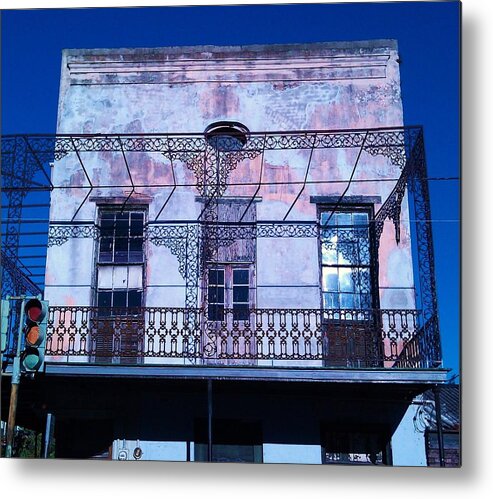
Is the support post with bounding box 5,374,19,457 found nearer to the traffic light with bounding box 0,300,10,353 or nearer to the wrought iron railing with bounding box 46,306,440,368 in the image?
the traffic light with bounding box 0,300,10,353

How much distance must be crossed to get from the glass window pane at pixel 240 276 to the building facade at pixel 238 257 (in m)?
0.01

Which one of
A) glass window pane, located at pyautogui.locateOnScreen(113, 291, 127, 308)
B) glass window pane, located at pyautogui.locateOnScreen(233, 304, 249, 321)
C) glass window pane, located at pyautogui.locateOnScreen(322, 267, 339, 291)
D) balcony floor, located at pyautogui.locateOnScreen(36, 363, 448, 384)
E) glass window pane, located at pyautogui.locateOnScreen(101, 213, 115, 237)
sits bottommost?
balcony floor, located at pyautogui.locateOnScreen(36, 363, 448, 384)

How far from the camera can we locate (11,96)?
6.18 metres

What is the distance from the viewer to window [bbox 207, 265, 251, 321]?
6.72 metres

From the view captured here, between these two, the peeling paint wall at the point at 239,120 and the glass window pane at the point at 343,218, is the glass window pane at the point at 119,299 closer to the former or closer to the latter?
the peeling paint wall at the point at 239,120

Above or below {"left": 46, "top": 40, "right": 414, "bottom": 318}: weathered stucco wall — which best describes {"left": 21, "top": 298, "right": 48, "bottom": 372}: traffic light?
below

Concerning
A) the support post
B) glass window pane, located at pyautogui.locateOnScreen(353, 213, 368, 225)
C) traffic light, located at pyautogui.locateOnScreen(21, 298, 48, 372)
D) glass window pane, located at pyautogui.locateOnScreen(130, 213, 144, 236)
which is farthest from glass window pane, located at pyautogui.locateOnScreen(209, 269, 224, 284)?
the support post

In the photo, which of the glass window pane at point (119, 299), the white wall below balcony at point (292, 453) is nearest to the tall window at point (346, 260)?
the white wall below balcony at point (292, 453)

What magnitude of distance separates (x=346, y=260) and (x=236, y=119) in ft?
4.75

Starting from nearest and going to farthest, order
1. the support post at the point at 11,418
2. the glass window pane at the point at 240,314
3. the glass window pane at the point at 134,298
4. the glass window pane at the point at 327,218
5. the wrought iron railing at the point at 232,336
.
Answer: the support post at the point at 11,418
the wrought iron railing at the point at 232,336
the glass window pane at the point at 240,314
the glass window pane at the point at 134,298
the glass window pane at the point at 327,218

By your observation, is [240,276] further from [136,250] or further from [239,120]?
[239,120]

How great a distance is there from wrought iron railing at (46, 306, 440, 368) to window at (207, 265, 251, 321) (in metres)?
0.13

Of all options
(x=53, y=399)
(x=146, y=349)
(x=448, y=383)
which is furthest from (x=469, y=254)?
(x=53, y=399)

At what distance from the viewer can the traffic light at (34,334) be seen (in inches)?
219
